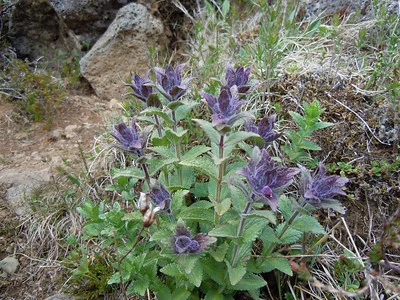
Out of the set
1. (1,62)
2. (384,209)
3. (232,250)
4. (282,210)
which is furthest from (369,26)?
(1,62)

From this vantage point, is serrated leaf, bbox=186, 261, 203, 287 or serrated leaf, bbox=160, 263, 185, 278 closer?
serrated leaf, bbox=186, 261, 203, 287

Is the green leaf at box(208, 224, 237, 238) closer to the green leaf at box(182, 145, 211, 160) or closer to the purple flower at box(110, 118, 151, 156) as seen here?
the green leaf at box(182, 145, 211, 160)

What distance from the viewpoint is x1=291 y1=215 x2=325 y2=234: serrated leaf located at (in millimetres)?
1763

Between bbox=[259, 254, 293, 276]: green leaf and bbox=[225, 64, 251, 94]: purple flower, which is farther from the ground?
bbox=[225, 64, 251, 94]: purple flower

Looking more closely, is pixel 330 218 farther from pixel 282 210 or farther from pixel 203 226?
pixel 203 226

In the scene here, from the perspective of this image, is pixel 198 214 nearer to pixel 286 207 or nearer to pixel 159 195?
pixel 159 195

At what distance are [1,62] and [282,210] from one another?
3.56 metres

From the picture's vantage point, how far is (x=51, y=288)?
96.4 inches

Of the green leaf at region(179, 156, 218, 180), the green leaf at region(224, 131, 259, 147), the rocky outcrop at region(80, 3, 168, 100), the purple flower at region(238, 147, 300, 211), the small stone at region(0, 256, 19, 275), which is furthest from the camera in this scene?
the rocky outcrop at region(80, 3, 168, 100)

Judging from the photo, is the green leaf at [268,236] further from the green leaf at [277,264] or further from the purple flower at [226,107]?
the purple flower at [226,107]

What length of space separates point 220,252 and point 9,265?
1.55 metres

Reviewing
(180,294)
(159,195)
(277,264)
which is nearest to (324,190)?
(277,264)

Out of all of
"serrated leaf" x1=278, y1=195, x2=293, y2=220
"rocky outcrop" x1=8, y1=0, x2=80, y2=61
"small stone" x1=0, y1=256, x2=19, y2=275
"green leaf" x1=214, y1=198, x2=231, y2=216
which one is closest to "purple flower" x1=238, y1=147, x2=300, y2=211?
"green leaf" x1=214, y1=198, x2=231, y2=216

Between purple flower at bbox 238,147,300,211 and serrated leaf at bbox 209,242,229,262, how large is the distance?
1.43 ft
